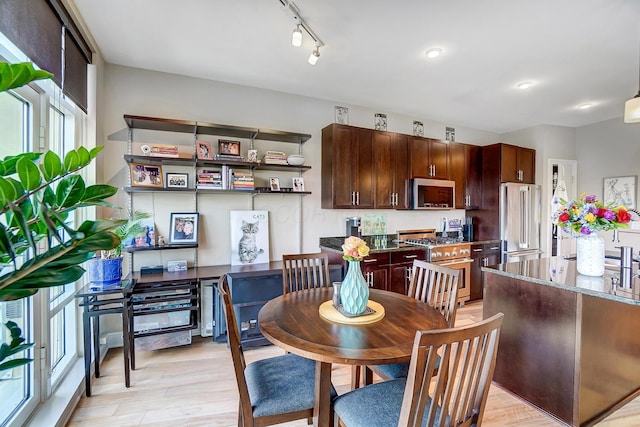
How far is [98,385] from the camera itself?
7.43 ft

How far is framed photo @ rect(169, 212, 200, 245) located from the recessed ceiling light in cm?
275

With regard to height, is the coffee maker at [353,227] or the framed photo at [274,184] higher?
the framed photo at [274,184]

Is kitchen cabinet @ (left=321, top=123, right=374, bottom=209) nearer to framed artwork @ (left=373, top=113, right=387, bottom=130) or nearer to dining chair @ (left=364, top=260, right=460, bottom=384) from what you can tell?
framed artwork @ (left=373, top=113, right=387, bottom=130)

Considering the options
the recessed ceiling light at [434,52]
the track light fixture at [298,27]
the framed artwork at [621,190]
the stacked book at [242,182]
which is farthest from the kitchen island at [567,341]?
the framed artwork at [621,190]

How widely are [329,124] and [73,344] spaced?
135 inches

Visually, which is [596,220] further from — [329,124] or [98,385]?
[98,385]

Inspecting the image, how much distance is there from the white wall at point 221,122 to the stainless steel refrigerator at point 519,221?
2.31 meters

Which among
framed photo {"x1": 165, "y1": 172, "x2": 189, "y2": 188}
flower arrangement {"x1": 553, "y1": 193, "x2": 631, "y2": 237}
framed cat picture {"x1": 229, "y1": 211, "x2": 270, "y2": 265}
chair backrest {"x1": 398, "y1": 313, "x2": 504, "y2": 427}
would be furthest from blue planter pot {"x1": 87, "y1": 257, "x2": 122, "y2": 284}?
flower arrangement {"x1": 553, "y1": 193, "x2": 631, "y2": 237}

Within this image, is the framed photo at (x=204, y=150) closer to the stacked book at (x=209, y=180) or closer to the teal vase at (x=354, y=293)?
the stacked book at (x=209, y=180)

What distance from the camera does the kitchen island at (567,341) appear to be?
1.82m

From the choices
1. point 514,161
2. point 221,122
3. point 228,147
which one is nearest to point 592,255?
point 514,161

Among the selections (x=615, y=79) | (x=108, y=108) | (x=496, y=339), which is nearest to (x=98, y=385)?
(x=108, y=108)

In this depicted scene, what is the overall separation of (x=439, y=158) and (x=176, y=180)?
3.53 m

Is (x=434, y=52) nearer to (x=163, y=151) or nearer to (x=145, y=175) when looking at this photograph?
(x=163, y=151)
